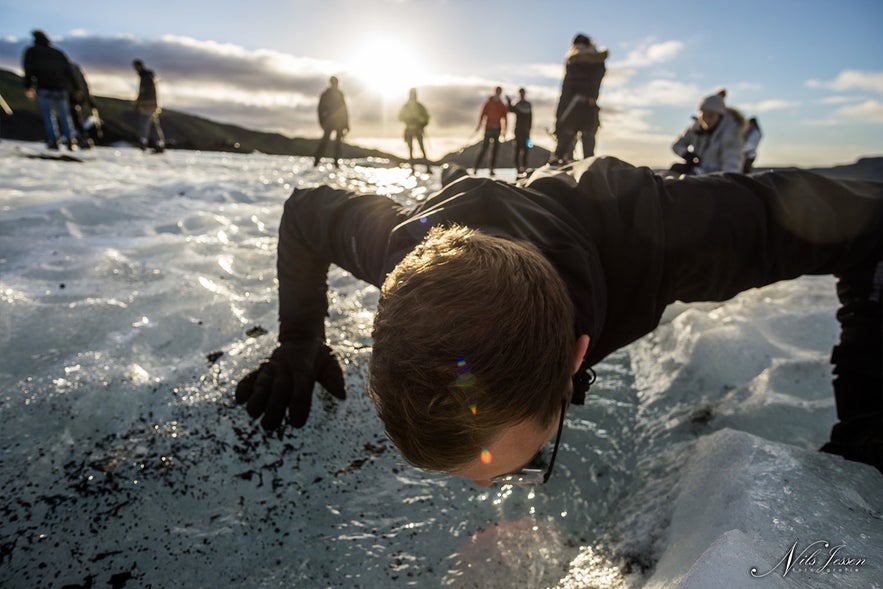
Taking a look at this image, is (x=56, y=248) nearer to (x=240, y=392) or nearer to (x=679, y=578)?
(x=240, y=392)

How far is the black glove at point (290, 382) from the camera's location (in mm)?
1697

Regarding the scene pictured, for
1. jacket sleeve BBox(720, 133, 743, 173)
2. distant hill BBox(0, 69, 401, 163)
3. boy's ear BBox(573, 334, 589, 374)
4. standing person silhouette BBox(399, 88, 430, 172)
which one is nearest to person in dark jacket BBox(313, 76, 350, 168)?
standing person silhouette BBox(399, 88, 430, 172)

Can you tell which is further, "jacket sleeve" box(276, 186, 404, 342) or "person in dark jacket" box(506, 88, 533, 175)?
"person in dark jacket" box(506, 88, 533, 175)

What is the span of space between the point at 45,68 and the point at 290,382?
10.1 m

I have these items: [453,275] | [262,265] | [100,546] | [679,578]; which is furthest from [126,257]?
[679,578]

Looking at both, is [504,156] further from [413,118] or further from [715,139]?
[715,139]

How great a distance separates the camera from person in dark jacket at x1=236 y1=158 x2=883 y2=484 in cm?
85

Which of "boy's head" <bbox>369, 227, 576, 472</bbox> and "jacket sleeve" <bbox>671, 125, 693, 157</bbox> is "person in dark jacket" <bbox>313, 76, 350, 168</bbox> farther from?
"boy's head" <bbox>369, 227, 576, 472</bbox>

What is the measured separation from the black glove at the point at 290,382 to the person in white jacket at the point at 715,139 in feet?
19.4

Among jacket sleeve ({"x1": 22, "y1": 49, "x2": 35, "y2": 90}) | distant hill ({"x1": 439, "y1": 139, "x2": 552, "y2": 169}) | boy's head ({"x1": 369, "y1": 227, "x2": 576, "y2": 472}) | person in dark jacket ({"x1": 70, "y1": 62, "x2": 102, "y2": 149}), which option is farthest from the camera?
distant hill ({"x1": 439, "y1": 139, "x2": 552, "y2": 169})

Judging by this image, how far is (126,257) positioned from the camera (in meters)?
2.71

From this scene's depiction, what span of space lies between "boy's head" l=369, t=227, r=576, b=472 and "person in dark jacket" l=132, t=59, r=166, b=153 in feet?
41.3

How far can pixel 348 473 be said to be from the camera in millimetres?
1601
